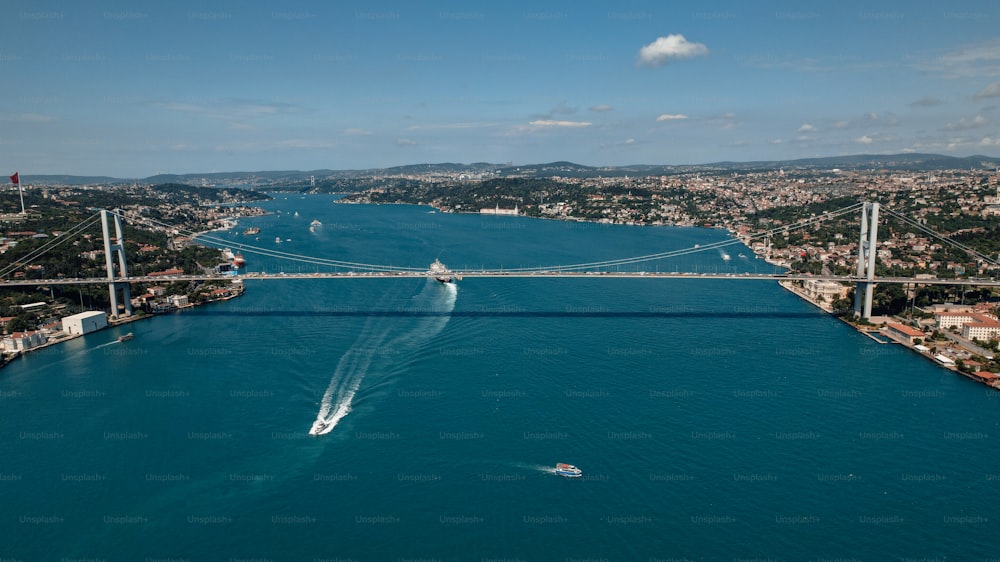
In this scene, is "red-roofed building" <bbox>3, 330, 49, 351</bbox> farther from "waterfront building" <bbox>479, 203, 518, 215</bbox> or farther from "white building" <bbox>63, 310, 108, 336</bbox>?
"waterfront building" <bbox>479, 203, 518, 215</bbox>

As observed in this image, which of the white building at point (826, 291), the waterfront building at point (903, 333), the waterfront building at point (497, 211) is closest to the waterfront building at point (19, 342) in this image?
the waterfront building at point (903, 333)

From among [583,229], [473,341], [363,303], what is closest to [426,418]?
[473,341]

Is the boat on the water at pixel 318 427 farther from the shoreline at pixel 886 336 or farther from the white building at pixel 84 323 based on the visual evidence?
the shoreline at pixel 886 336

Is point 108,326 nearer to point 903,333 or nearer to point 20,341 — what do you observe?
point 20,341

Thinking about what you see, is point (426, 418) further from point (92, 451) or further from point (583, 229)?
point (583, 229)

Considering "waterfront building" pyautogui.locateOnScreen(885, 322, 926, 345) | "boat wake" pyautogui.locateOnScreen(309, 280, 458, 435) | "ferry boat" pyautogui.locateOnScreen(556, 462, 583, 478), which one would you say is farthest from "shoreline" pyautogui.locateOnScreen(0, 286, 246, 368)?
→ "waterfront building" pyautogui.locateOnScreen(885, 322, 926, 345)

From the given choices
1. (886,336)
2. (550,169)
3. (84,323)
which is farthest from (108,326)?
(550,169)
